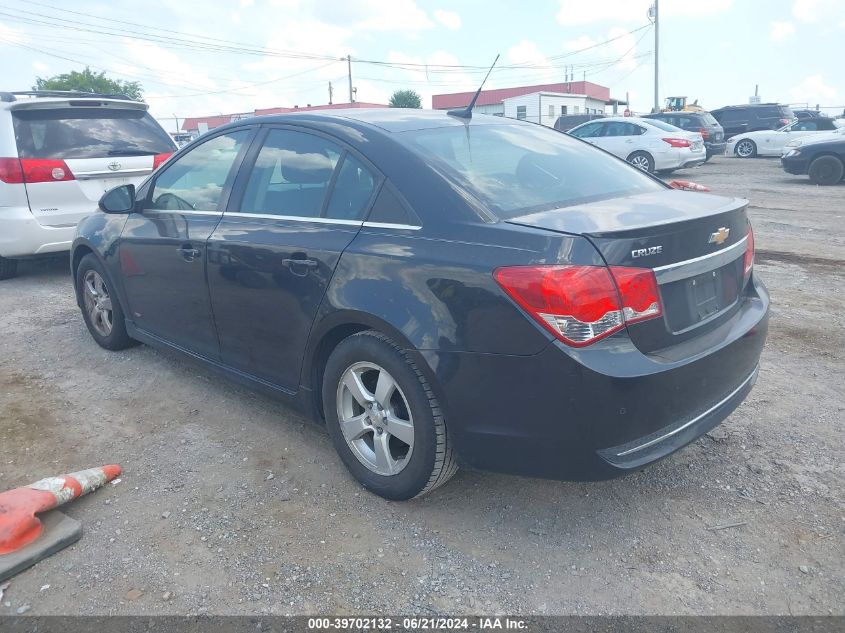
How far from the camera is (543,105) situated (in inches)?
1770

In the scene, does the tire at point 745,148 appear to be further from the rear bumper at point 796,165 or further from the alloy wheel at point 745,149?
the rear bumper at point 796,165

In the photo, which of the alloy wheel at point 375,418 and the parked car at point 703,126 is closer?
the alloy wheel at point 375,418

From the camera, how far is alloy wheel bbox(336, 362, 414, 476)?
2.78 metres

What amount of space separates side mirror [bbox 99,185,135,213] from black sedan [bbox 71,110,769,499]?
0.54 metres

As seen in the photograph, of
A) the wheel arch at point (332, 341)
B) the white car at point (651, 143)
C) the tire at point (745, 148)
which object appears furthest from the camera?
the tire at point (745, 148)

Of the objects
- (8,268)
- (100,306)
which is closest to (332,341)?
(100,306)

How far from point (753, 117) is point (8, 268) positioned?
2535 cm

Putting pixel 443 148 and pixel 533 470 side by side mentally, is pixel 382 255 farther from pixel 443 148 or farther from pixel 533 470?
pixel 533 470

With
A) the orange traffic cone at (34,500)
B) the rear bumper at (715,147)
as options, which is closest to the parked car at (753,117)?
the rear bumper at (715,147)

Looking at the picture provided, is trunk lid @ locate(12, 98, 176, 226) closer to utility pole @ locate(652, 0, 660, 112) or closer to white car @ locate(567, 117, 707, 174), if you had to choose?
white car @ locate(567, 117, 707, 174)

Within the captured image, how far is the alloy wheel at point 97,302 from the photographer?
4.83 metres

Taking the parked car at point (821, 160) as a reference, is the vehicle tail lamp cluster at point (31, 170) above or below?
above

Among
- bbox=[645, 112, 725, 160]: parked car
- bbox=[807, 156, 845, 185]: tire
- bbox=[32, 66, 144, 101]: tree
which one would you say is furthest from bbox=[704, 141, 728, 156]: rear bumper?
bbox=[32, 66, 144, 101]: tree

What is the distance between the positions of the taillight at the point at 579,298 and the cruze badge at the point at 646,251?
6 centimetres
